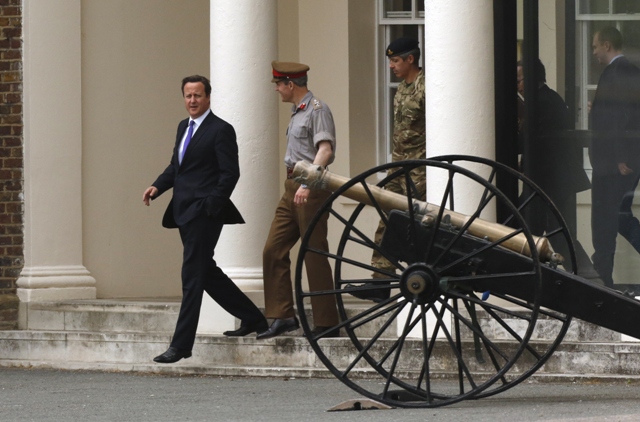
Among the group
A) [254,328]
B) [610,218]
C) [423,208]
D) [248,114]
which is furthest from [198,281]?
[610,218]

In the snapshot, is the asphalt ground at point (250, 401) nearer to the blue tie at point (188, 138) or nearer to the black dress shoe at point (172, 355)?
the black dress shoe at point (172, 355)

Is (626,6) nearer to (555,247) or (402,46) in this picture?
(402,46)

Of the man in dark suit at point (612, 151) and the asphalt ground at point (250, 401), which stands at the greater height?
the man in dark suit at point (612, 151)

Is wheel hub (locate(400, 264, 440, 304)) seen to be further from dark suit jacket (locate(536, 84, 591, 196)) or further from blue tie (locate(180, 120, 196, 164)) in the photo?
dark suit jacket (locate(536, 84, 591, 196))

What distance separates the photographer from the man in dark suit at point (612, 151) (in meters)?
9.84

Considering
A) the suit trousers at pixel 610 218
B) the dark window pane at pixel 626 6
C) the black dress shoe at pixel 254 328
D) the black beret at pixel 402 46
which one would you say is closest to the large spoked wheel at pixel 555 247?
the suit trousers at pixel 610 218

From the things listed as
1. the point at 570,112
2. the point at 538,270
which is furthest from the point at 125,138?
the point at 538,270

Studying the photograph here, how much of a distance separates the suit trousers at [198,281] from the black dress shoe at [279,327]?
0.80ft

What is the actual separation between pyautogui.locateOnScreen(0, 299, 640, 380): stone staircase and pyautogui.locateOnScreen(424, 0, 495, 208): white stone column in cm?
114

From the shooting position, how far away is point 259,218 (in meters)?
10.1

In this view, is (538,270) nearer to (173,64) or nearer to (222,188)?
(222,188)

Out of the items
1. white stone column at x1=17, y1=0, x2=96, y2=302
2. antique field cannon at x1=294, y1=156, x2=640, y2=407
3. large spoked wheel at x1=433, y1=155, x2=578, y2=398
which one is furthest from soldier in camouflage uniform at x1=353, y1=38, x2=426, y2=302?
white stone column at x1=17, y1=0, x2=96, y2=302

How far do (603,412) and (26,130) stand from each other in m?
5.91

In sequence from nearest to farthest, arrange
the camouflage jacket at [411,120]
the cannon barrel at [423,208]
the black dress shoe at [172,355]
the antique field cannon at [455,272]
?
the antique field cannon at [455,272], the cannon barrel at [423,208], the black dress shoe at [172,355], the camouflage jacket at [411,120]
